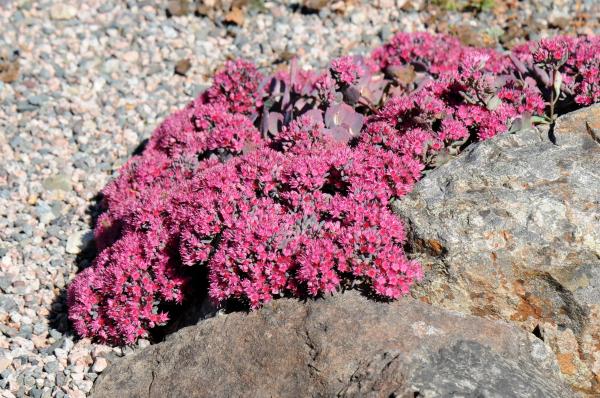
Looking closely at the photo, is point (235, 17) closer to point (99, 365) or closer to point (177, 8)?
point (177, 8)

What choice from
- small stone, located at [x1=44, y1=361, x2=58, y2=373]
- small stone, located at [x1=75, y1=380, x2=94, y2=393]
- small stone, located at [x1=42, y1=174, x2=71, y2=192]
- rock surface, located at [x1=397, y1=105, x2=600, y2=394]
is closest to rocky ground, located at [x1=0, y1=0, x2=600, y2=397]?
small stone, located at [x1=42, y1=174, x2=71, y2=192]

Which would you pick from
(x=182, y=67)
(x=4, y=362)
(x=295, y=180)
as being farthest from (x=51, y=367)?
(x=182, y=67)

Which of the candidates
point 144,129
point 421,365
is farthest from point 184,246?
point 144,129

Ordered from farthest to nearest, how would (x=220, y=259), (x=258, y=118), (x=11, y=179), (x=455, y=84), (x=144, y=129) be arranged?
(x=144, y=129) → (x=11, y=179) → (x=258, y=118) → (x=455, y=84) → (x=220, y=259)

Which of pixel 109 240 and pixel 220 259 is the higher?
pixel 220 259

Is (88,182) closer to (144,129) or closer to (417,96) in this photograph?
(144,129)

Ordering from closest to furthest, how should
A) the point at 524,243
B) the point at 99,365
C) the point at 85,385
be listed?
the point at 524,243, the point at 85,385, the point at 99,365

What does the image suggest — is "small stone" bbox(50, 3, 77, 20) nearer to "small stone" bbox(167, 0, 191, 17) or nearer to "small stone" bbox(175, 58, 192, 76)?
"small stone" bbox(167, 0, 191, 17)
